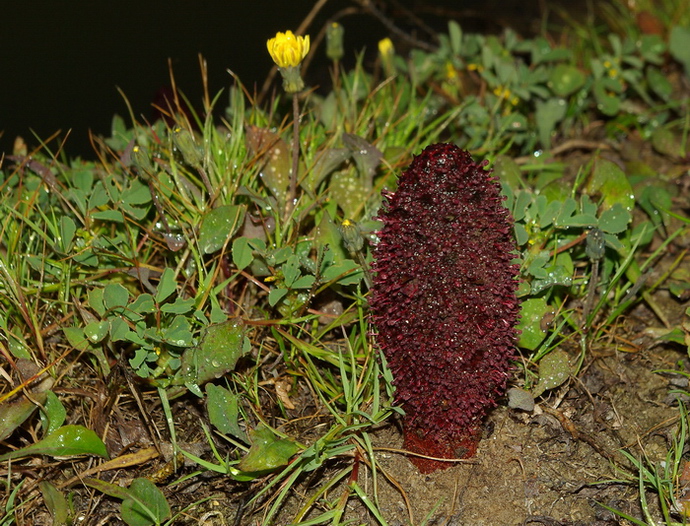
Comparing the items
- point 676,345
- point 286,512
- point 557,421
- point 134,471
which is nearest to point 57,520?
point 134,471

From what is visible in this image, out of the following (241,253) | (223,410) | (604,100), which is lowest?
(604,100)

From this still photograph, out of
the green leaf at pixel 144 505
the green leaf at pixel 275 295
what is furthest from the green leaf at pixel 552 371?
the green leaf at pixel 144 505

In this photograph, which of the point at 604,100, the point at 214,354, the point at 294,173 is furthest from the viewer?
the point at 604,100

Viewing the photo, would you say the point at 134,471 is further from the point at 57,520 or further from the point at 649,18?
the point at 649,18

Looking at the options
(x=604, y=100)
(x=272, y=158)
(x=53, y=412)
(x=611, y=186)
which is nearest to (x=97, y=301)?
(x=53, y=412)

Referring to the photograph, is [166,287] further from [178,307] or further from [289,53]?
[289,53]
